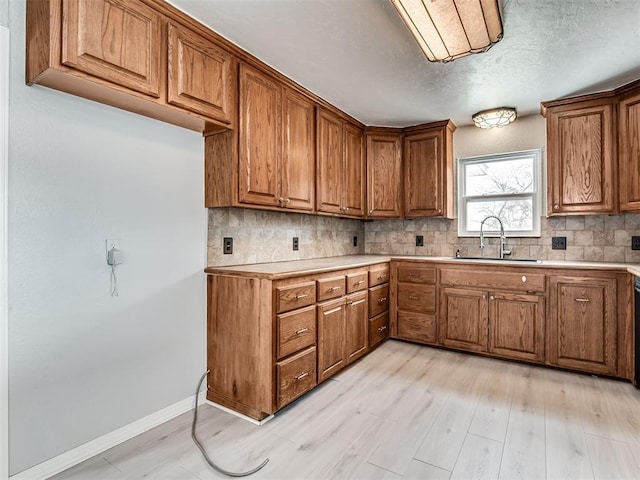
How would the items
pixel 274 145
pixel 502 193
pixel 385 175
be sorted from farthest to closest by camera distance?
1. pixel 385 175
2. pixel 502 193
3. pixel 274 145

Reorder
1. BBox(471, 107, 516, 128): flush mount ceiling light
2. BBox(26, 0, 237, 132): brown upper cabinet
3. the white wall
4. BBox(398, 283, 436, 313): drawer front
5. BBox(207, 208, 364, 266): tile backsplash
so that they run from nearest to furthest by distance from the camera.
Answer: BBox(26, 0, 237, 132): brown upper cabinet → the white wall → BBox(207, 208, 364, 266): tile backsplash → BBox(471, 107, 516, 128): flush mount ceiling light → BBox(398, 283, 436, 313): drawer front

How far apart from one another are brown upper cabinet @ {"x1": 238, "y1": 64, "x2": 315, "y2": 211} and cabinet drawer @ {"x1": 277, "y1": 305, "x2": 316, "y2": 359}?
0.83 metres

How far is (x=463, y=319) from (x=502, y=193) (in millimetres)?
1415

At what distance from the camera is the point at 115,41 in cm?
161

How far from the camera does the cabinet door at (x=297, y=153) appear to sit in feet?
8.92

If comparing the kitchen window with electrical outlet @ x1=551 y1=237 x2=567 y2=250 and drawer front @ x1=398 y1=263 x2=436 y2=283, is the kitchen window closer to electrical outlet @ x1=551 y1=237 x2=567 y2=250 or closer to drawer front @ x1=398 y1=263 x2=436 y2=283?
electrical outlet @ x1=551 y1=237 x2=567 y2=250

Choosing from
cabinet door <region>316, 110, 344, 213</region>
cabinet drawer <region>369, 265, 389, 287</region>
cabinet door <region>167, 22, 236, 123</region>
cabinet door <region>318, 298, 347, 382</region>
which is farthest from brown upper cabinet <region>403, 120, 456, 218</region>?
cabinet door <region>167, 22, 236, 123</region>

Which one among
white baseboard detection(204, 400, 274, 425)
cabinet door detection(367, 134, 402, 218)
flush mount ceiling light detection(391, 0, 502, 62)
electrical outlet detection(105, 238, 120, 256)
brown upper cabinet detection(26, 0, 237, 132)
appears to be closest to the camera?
brown upper cabinet detection(26, 0, 237, 132)

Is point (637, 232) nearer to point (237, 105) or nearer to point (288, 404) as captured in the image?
point (288, 404)

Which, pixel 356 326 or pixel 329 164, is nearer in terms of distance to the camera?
pixel 356 326

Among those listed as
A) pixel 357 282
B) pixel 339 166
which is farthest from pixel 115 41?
pixel 357 282

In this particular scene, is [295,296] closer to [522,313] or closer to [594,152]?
[522,313]

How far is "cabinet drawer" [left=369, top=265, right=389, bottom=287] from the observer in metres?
3.26

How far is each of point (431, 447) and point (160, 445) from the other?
1.46 meters
